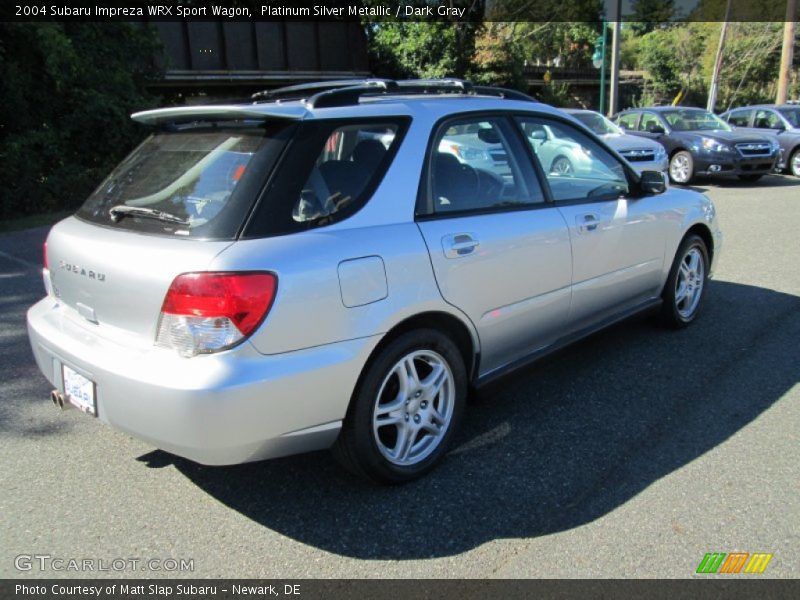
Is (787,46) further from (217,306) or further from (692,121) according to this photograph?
(217,306)

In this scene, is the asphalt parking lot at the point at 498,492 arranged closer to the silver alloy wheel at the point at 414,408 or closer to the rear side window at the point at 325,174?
the silver alloy wheel at the point at 414,408

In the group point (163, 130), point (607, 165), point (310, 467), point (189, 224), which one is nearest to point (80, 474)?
point (310, 467)

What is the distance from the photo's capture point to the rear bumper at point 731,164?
1341cm

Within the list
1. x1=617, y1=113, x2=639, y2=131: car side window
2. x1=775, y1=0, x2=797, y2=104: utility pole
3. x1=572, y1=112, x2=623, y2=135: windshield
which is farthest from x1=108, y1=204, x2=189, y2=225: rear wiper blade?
x1=775, y1=0, x2=797, y2=104: utility pole

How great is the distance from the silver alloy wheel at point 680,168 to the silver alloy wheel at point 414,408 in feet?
41.5

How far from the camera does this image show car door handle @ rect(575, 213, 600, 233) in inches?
152

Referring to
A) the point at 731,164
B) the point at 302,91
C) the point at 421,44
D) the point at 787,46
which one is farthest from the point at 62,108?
the point at 787,46

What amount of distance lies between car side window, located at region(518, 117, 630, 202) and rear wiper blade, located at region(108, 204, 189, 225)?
2.02 metres

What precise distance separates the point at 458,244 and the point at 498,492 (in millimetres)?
1160

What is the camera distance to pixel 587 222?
391cm

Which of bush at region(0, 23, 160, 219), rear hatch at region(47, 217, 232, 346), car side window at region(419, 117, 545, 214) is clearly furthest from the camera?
bush at region(0, 23, 160, 219)

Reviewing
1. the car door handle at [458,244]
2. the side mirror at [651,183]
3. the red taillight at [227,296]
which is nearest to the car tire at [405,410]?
the car door handle at [458,244]

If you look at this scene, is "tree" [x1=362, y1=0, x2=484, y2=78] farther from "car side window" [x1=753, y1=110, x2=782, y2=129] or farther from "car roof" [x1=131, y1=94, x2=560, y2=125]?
"car roof" [x1=131, y1=94, x2=560, y2=125]
